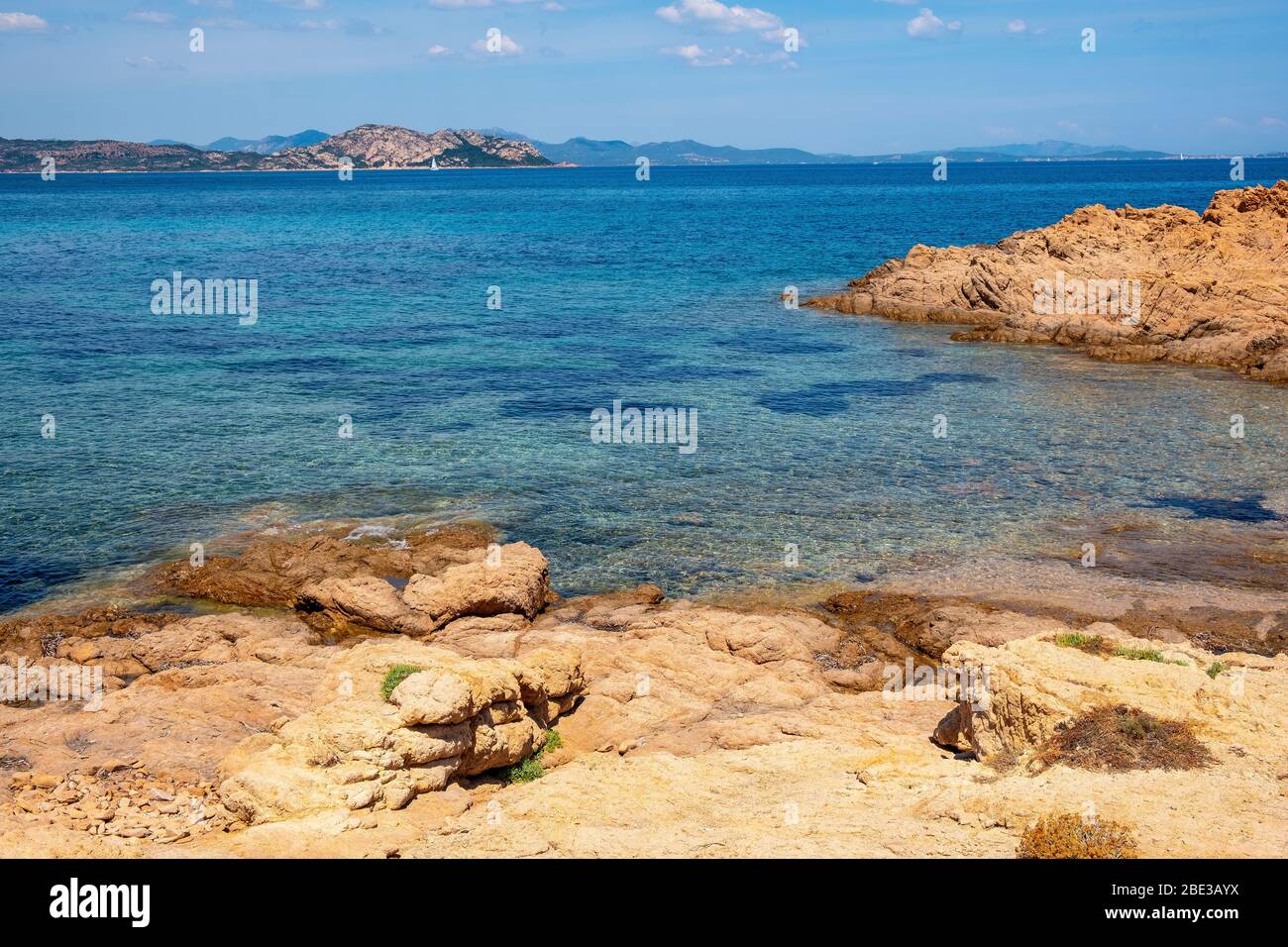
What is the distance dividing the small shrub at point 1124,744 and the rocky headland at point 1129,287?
111 ft

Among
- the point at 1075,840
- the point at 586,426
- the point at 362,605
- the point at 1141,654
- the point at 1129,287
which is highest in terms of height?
the point at 1129,287

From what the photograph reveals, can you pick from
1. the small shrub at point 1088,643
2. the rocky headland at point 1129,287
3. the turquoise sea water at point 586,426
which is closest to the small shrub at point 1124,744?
the small shrub at point 1088,643

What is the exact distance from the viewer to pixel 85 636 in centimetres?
1909

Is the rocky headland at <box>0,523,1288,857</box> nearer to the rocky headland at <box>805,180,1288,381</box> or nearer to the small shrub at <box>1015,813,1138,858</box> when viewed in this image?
the small shrub at <box>1015,813,1138,858</box>

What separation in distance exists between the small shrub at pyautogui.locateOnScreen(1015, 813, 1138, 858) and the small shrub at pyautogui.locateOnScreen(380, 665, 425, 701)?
757 centimetres

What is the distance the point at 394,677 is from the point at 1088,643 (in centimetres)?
933

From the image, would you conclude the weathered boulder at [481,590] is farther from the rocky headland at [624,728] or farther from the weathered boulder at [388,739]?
the weathered boulder at [388,739]

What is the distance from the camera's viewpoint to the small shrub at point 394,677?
13352mm

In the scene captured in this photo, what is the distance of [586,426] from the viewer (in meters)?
34.7

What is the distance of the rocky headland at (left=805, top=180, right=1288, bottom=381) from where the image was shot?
43469 mm

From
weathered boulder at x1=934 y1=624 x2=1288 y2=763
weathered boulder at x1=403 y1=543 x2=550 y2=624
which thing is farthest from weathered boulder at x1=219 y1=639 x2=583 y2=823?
weathered boulder at x1=934 y1=624 x2=1288 y2=763

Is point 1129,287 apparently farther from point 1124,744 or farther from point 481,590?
point 1124,744

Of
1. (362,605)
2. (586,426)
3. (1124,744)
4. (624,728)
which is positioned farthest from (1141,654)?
(586,426)
